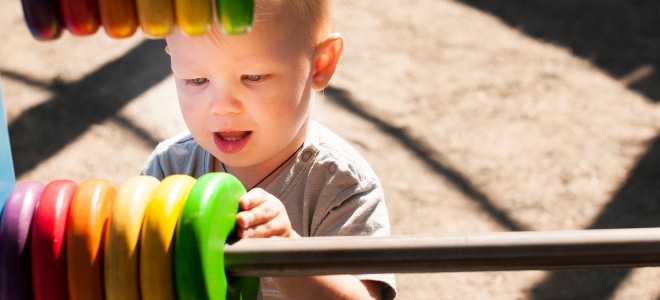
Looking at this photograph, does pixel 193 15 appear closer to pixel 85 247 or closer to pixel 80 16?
pixel 80 16

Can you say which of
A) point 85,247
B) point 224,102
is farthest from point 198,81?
point 85,247

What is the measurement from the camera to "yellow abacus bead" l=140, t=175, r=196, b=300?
837mm

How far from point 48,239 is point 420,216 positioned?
146cm

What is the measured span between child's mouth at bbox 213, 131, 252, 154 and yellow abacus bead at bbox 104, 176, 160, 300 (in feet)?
0.88

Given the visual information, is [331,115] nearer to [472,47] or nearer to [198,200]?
[472,47]

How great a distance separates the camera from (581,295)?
2.02 metres

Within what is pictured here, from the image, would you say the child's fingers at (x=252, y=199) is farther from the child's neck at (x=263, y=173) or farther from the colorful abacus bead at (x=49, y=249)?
the child's neck at (x=263, y=173)

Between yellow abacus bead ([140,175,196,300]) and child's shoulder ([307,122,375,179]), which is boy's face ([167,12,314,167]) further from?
yellow abacus bead ([140,175,196,300])

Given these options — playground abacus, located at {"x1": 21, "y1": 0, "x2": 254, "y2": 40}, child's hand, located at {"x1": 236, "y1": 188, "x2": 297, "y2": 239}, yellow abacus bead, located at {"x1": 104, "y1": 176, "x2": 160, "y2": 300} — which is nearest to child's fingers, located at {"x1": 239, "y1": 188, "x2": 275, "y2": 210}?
child's hand, located at {"x1": 236, "y1": 188, "x2": 297, "y2": 239}

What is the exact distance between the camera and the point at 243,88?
1083 mm

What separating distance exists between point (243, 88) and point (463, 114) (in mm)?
1522

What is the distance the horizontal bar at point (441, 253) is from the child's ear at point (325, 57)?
0.35 meters

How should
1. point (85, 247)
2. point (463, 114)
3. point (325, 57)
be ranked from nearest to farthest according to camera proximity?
point (85, 247) < point (325, 57) < point (463, 114)

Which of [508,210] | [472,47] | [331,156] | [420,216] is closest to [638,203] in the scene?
[508,210]
